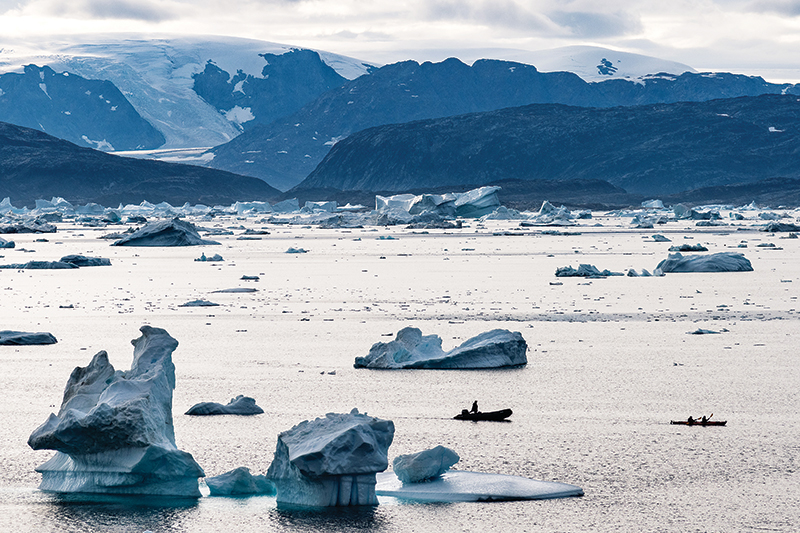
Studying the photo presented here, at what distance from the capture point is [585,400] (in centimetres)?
645

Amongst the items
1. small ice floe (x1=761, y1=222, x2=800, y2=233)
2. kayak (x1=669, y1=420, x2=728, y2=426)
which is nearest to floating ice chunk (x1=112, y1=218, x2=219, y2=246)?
small ice floe (x1=761, y1=222, x2=800, y2=233)

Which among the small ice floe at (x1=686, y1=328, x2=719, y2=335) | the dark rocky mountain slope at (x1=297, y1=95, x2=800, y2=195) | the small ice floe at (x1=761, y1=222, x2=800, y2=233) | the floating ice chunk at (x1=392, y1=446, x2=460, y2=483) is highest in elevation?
the dark rocky mountain slope at (x1=297, y1=95, x2=800, y2=195)

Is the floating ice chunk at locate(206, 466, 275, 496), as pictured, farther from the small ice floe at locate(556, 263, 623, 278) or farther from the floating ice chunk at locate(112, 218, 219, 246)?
the floating ice chunk at locate(112, 218, 219, 246)

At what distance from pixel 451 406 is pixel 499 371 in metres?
1.42

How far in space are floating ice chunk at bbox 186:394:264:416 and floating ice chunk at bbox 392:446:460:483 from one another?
1659mm

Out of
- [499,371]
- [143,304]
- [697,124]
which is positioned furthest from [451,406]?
[697,124]

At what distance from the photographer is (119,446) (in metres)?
4.41

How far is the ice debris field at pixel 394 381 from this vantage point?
4414 mm

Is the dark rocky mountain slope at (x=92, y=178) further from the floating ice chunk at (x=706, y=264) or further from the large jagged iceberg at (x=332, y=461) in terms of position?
the large jagged iceberg at (x=332, y=461)

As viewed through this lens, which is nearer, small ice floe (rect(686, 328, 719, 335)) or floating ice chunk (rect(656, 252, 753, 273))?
small ice floe (rect(686, 328, 719, 335))

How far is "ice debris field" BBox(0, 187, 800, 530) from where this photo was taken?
441 centimetres

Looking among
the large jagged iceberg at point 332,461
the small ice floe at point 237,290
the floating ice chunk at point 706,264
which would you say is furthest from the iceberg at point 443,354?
the floating ice chunk at point 706,264

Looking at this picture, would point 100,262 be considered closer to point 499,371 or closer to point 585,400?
point 499,371

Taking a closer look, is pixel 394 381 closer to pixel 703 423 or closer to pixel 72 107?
pixel 703 423
